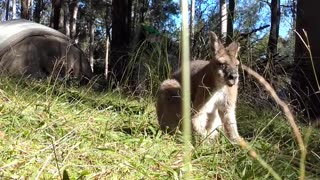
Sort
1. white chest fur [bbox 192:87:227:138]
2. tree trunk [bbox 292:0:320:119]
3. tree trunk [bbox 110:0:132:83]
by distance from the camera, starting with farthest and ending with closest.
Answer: tree trunk [bbox 110:0:132:83] → tree trunk [bbox 292:0:320:119] → white chest fur [bbox 192:87:227:138]

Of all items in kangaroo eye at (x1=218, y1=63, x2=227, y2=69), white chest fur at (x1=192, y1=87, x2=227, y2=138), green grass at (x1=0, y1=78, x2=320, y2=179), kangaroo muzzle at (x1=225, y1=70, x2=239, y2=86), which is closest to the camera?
green grass at (x1=0, y1=78, x2=320, y2=179)

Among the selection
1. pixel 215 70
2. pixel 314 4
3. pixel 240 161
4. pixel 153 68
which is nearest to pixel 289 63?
pixel 314 4

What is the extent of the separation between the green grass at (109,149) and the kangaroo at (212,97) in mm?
195

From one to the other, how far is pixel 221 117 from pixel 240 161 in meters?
1.58

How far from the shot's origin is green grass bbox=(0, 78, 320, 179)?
2541 mm

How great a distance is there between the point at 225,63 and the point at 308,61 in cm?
217

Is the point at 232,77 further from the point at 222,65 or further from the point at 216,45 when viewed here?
the point at 216,45

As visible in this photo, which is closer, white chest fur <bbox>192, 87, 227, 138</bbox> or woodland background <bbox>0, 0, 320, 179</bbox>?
woodland background <bbox>0, 0, 320, 179</bbox>

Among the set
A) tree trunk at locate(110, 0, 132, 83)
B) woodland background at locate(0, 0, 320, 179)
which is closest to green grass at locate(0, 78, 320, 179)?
woodland background at locate(0, 0, 320, 179)

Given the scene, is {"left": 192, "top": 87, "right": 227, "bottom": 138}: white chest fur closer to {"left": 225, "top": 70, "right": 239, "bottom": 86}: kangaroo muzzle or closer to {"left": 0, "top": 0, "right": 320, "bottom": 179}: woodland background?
{"left": 225, "top": 70, "right": 239, "bottom": 86}: kangaroo muzzle

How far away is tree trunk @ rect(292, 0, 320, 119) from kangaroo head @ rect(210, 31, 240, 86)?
4.32ft

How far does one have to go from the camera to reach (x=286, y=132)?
4.11 meters

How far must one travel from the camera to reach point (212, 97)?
4.47 m

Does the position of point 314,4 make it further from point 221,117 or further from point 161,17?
point 161,17
